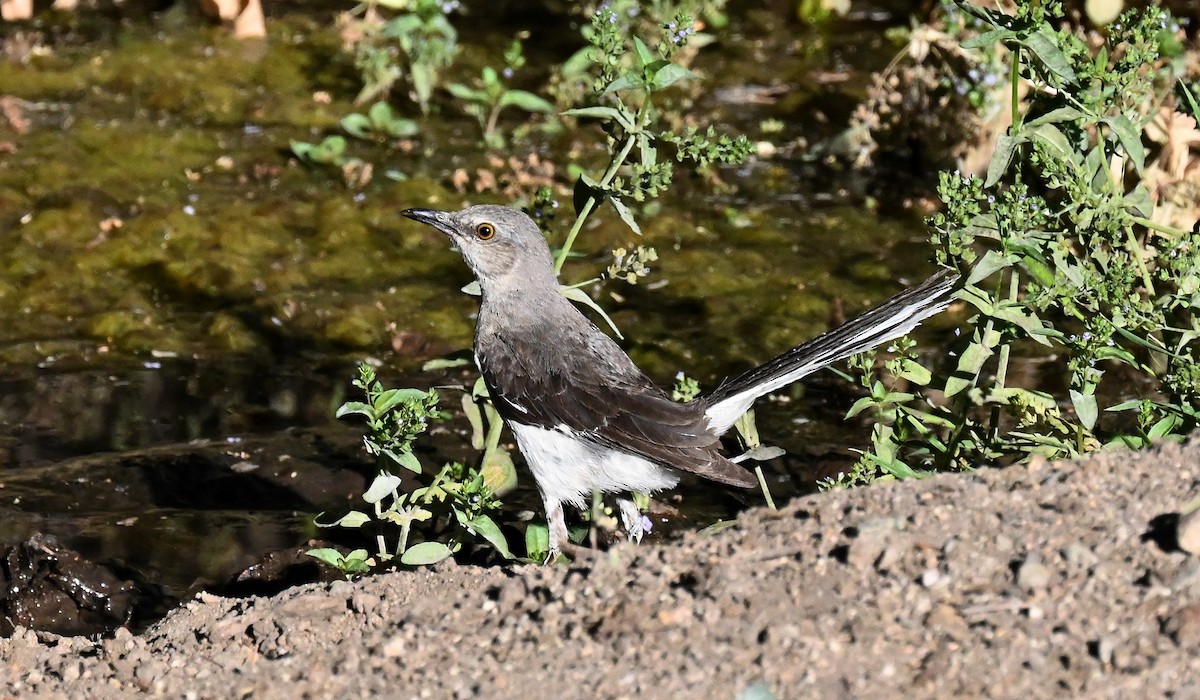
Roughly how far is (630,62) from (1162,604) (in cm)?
702

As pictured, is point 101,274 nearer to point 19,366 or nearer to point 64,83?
point 19,366

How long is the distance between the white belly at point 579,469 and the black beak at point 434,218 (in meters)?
1.00

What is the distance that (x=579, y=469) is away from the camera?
18.4ft

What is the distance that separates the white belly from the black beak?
1005mm

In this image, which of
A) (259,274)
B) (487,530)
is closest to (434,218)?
(487,530)

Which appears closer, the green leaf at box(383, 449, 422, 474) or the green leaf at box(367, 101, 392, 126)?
the green leaf at box(383, 449, 422, 474)

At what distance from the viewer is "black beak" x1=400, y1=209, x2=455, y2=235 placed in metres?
6.13

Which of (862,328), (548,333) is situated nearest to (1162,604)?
(862,328)

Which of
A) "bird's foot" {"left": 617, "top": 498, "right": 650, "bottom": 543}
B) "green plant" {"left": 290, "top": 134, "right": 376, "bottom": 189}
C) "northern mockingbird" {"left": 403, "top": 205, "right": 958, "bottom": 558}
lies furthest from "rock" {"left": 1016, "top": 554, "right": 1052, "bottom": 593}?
"green plant" {"left": 290, "top": 134, "right": 376, "bottom": 189}

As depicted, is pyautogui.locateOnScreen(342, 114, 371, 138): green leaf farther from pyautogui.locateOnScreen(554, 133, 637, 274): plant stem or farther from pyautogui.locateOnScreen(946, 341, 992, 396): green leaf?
pyautogui.locateOnScreen(946, 341, 992, 396): green leaf

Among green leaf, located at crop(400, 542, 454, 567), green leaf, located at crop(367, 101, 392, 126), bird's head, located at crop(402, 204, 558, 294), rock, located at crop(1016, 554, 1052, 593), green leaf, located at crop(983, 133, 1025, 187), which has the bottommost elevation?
green leaf, located at crop(367, 101, 392, 126)

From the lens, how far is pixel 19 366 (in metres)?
7.27

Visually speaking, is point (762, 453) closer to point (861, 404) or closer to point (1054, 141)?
point (861, 404)

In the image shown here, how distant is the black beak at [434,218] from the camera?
6.13 metres
